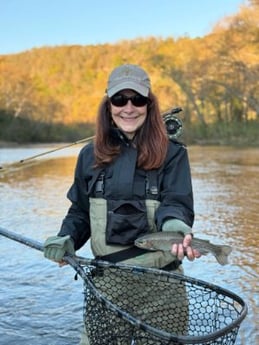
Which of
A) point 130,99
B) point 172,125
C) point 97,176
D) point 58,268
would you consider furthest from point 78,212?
point 58,268

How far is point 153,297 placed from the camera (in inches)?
116

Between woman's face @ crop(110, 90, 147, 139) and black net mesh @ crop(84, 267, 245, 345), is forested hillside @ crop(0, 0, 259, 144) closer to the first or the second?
woman's face @ crop(110, 90, 147, 139)

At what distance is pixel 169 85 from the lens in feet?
216

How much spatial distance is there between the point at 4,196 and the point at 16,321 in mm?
9767

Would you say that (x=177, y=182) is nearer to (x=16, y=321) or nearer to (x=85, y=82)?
(x=16, y=321)

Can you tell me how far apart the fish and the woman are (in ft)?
0.31

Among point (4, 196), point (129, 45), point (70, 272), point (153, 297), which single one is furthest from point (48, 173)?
point (129, 45)

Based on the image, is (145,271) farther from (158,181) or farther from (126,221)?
(158,181)

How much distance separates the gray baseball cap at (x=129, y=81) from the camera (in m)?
2.96

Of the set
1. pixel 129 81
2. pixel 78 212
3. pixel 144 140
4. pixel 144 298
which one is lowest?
pixel 144 298

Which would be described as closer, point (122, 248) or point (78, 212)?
point (122, 248)

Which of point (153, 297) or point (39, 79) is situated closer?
point (153, 297)

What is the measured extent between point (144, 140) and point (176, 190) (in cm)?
32

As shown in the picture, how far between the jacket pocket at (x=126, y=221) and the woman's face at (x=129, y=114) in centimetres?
39
